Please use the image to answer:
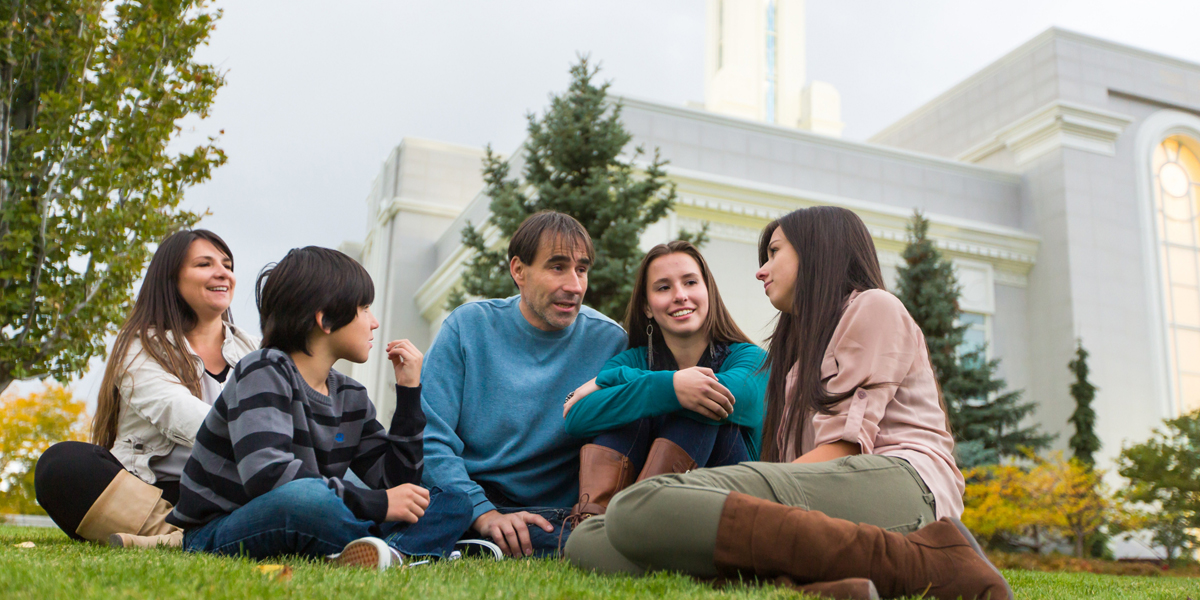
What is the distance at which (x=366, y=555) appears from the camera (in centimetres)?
244

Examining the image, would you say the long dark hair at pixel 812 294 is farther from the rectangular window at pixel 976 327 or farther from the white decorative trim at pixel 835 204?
the rectangular window at pixel 976 327

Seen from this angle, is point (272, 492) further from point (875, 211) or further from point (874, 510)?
point (875, 211)

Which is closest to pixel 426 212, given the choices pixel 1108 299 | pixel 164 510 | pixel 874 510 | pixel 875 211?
pixel 875 211

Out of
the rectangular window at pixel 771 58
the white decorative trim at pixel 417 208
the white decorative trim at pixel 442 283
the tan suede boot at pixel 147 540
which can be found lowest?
the tan suede boot at pixel 147 540

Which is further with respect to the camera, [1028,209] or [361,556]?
[1028,209]

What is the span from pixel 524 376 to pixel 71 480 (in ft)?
5.51

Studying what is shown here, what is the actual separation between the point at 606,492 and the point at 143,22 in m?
6.16

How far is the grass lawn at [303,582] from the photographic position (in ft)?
5.63

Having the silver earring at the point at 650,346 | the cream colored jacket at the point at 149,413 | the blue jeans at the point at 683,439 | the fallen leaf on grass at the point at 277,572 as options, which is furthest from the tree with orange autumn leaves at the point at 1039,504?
Result: the fallen leaf on grass at the point at 277,572

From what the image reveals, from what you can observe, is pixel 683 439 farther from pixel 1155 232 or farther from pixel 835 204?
pixel 1155 232

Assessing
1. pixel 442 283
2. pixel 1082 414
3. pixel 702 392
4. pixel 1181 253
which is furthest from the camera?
pixel 1181 253

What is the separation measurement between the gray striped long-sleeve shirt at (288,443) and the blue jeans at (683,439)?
2.28 feet

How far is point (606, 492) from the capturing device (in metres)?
2.95

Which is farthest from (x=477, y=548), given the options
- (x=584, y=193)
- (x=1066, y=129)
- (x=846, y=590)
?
(x=1066, y=129)
